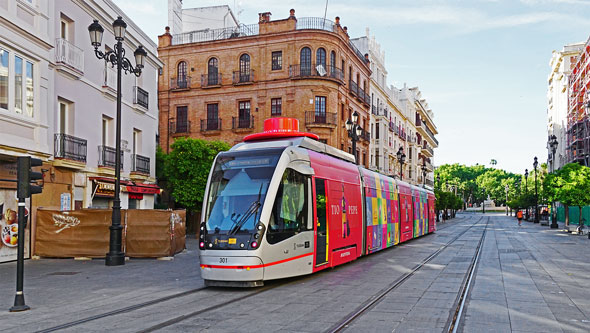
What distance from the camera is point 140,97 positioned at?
2667 cm

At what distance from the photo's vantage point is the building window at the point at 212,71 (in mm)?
42656

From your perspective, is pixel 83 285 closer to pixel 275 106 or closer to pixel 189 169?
pixel 189 169

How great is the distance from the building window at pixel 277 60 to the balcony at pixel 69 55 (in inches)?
847

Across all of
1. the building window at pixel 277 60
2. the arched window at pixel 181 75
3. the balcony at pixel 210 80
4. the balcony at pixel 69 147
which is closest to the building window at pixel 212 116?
the balcony at pixel 210 80

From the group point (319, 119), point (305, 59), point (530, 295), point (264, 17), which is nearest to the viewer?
point (530, 295)

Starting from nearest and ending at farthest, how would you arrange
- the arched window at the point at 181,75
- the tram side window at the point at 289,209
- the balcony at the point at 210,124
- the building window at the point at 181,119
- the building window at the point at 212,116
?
the tram side window at the point at 289,209
the balcony at the point at 210,124
the building window at the point at 212,116
the building window at the point at 181,119
the arched window at the point at 181,75

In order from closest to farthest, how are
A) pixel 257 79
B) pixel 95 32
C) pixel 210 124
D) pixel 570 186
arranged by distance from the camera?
pixel 95 32, pixel 570 186, pixel 257 79, pixel 210 124

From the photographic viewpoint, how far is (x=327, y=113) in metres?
40.1

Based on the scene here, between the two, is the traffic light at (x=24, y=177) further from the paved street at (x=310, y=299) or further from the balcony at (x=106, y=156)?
the balcony at (x=106, y=156)

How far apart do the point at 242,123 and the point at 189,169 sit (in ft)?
35.2

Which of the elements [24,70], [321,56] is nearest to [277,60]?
[321,56]

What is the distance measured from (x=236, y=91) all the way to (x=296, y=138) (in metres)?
28.9

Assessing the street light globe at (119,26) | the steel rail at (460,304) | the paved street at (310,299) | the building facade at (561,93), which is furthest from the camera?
the building facade at (561,93)

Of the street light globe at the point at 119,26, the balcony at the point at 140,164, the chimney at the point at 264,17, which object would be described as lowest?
the balcony at the point at 140,164
